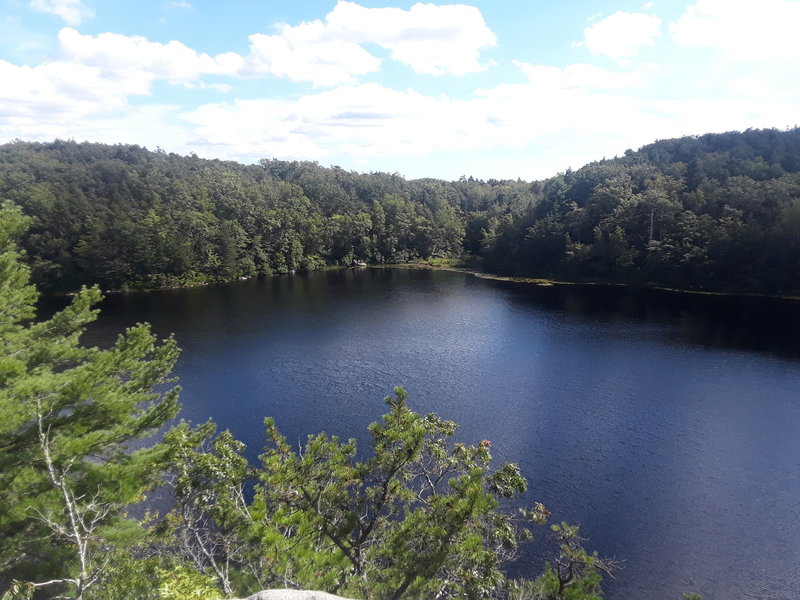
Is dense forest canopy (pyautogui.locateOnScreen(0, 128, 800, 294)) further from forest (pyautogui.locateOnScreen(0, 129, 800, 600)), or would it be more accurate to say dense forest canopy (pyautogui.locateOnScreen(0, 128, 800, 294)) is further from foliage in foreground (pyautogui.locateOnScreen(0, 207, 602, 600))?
foliage in foreground (pyautogui.locateOnScreen(0, 207, 602, 600))

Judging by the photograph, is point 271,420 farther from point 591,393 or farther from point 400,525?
point 591,393

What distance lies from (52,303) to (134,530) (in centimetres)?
6093

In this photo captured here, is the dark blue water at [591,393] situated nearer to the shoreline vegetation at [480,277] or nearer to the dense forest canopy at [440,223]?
the shoreline vegetation at [480,277]

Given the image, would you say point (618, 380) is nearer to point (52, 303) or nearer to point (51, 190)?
point (52, 303)

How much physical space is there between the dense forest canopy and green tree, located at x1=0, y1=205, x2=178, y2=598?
60319 mm

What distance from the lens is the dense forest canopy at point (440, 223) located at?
57.8 meters

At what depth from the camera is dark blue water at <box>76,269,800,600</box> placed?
A: 17.9 metres

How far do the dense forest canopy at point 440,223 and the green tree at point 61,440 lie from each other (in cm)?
6032

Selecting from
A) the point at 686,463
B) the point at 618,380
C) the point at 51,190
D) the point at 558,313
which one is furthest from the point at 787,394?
the point at 51,190

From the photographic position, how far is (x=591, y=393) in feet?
99.2

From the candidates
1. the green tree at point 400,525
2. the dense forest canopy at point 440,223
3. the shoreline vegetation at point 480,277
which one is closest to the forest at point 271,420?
the green tree at point 400,525

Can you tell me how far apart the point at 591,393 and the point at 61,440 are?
26810 mm

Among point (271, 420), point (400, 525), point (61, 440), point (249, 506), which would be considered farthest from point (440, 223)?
point (61, 440)

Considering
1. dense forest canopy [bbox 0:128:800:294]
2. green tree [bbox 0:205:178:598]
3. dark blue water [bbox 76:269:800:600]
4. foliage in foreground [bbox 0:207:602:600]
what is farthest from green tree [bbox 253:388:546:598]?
dense forest canopy [bbox 0:128:800:294]
